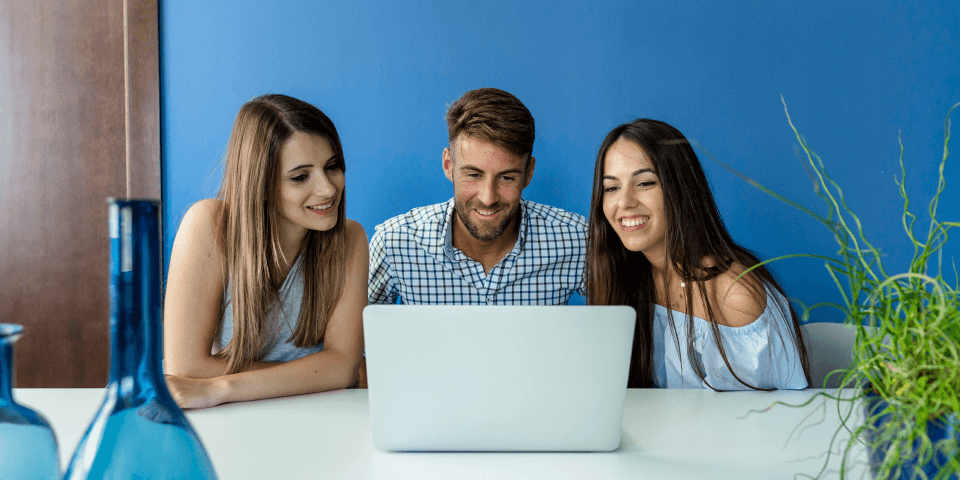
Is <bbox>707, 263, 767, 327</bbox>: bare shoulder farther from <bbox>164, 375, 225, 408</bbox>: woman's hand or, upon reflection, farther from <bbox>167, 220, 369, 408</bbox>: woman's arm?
<bbox>164, 375, 225, 408</bbox>: woman's hand

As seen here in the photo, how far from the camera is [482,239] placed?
2043 millimetres

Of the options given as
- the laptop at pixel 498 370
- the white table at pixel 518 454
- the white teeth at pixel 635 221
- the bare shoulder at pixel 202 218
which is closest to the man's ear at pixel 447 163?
the white teeth at pixel 635 221

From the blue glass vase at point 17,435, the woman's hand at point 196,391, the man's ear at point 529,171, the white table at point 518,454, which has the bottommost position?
the white table at point 518,454

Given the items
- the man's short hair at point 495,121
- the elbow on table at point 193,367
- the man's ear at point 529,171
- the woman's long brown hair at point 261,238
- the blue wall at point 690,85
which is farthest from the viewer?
the blue wall at point 690,85

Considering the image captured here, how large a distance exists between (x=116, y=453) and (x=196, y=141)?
226 centimetres

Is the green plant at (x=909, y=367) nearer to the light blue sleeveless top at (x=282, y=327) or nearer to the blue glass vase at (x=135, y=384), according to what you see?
the blue glass vase at (x=135, y=384)

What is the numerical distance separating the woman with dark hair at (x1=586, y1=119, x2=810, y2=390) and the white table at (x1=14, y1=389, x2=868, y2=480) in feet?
1.28

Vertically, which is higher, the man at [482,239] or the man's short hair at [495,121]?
the man's short hair at [495,121]

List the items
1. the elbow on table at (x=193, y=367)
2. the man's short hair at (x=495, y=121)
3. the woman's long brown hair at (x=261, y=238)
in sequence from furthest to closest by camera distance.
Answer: the man's short hair at (x=495, y=121), the woman's long brown hair at (x=261, y=238), the elbow on table at (x=193, y=367)

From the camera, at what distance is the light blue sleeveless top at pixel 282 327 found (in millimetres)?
1663

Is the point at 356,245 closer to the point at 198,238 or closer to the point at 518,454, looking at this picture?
the point at 198,238

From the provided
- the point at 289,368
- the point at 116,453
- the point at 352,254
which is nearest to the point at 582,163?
the point at 352,254

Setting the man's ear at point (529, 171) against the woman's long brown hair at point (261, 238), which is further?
the man's ear at point (529, 171)

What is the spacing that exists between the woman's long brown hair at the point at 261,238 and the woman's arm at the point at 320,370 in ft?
0.14
